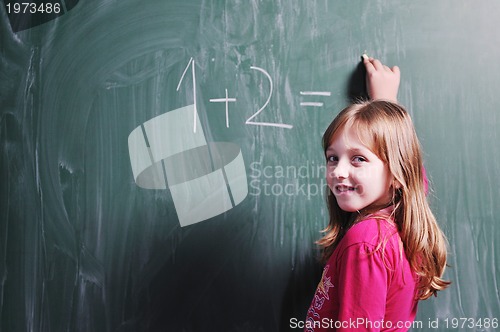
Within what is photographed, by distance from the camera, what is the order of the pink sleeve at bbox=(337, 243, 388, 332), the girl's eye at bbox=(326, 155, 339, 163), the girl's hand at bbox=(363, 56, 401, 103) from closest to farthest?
1. the pink sleeve at bbox=(337, 243, 388, 332)
2. the girl's eye at bbox=(326, 155, 339, 163)
3. the girl's hand at bbox=(363, 56, 401, 103)

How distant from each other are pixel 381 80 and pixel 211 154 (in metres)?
0.41

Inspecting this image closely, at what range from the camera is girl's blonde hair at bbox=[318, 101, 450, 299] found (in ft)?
2.91

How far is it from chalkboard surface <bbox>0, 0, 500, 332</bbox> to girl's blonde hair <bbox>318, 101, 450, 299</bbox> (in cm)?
26

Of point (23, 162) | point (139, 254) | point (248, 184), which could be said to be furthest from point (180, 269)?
point (23, 162)

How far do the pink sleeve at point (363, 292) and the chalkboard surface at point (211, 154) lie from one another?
34cm

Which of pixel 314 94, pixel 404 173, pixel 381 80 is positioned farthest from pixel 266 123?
pixel 404 173

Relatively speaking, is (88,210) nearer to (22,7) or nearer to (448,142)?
(22,7)

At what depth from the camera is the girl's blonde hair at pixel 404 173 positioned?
0.89 meters

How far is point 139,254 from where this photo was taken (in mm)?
1195

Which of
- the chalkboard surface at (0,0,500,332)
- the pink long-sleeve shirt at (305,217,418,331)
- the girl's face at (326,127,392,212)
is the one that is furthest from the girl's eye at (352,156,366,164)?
the chalkboard surface at (0,0,500,332)

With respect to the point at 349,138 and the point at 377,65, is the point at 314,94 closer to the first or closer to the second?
the point at 377,65

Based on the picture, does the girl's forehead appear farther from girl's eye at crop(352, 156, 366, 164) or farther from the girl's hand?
the girl's hand

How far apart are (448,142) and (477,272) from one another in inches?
11.6

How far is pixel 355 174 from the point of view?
90 centimetres
